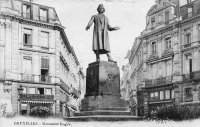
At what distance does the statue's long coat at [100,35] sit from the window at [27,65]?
1594cm

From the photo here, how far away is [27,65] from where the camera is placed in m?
28.3

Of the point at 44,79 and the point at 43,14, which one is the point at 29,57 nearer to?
the point at 44,79

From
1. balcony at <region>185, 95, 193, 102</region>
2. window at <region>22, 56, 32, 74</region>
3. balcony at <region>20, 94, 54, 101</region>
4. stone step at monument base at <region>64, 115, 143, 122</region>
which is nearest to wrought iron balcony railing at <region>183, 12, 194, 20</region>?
balcony at <region>185, 95, 193, 102</region>

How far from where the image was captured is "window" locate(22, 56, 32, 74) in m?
27.9

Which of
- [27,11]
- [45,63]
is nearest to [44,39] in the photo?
[45,63]

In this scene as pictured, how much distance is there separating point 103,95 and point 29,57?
17483mm

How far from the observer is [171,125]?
12.0m

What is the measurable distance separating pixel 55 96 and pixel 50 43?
4.02m

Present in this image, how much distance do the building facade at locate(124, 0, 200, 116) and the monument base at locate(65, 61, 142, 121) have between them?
13.0m

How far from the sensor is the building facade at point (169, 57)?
25.4 m

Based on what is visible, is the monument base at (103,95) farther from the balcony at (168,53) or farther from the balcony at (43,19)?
the balcony at (43,19)


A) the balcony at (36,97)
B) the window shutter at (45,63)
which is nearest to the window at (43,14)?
the window shutter at (45,63)

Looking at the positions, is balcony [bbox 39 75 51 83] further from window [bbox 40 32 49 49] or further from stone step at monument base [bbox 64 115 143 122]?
stone step at monument base [bbox 64 115 143 122]

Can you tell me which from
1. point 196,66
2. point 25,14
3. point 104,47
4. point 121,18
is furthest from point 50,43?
point 104,47
